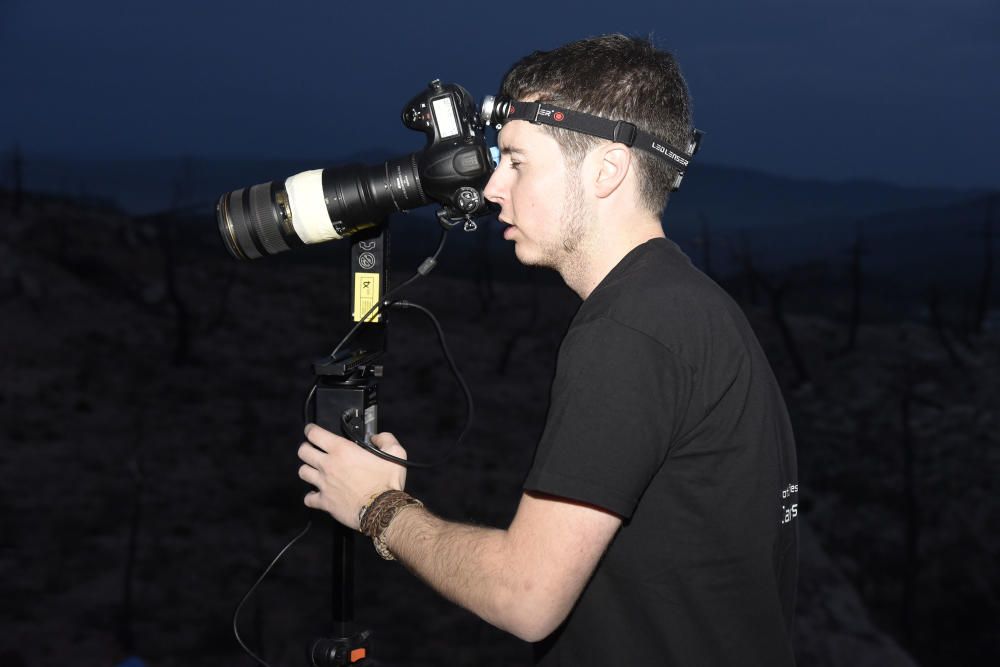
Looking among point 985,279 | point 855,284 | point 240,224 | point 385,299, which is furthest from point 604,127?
point 985,279

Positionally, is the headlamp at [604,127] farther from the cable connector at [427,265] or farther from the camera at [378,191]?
the cable connector at [427,265]

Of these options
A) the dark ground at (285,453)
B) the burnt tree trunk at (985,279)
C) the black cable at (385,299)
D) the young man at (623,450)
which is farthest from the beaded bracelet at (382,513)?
the burnt tree trunk at (985,279)

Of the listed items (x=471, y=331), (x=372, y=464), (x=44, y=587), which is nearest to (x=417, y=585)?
(x=44, y=587)

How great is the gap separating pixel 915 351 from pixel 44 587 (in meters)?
31.4

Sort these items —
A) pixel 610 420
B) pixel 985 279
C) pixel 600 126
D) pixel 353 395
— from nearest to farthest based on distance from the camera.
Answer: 1. pixel 610 420
2. pixel 600 126
3. pixel 353 395
4. pixel 985 279

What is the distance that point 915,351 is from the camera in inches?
1307

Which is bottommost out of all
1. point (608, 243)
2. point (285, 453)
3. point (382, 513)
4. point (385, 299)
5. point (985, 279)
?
point (285, 453)

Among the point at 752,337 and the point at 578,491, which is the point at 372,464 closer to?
the point at 578,491

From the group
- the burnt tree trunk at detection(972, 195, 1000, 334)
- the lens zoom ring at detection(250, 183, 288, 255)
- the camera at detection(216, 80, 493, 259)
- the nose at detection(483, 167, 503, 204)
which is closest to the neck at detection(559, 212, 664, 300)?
the nose at detection(483, 167, 503, 204)

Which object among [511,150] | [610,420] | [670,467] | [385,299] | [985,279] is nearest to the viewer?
[610,420]

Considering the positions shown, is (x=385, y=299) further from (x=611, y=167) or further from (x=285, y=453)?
(x=285, y=453)

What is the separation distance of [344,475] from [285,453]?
64.3 ft

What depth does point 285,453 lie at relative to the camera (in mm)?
20703

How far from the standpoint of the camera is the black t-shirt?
1442 millimetres
